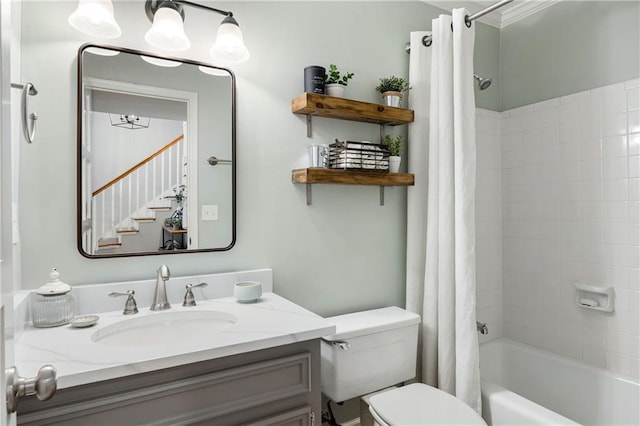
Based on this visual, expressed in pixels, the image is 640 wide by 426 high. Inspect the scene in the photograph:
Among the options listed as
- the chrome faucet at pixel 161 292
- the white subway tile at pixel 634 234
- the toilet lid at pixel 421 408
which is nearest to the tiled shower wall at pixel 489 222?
the white subway tile at pixel 634 234

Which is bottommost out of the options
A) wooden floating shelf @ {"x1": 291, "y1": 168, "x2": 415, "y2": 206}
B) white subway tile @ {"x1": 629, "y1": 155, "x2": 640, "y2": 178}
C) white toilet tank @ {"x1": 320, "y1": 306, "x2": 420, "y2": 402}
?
white toilet tank @ {"x1": 320, "y1": 306, "x2": 420, "y2": 402}

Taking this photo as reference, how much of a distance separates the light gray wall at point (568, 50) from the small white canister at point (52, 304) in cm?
267

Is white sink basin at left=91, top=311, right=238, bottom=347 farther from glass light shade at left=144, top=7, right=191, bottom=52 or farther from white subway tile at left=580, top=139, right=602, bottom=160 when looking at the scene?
white subway tile at left=580, top=139, right=602, bottom=160

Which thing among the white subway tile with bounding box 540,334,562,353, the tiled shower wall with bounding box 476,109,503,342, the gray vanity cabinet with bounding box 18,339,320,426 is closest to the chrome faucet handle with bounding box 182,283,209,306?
the gray vanity cabinet with bounding box 18,339,320,426

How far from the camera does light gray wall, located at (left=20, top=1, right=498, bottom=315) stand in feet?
4.57

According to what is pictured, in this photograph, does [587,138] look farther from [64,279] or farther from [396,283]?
[64,279]

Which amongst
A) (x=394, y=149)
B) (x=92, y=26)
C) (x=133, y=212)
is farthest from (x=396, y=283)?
(x=92, y=26)

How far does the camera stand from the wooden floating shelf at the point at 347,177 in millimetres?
1778

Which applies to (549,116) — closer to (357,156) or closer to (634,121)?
(634,121)

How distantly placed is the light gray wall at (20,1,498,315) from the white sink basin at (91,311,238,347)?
22 centimetres

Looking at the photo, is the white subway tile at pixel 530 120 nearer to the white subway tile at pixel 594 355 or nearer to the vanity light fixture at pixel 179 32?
the white subway tile at pixel 594 355

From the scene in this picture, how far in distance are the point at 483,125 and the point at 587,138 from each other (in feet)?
1.95

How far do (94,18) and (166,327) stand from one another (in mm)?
1101

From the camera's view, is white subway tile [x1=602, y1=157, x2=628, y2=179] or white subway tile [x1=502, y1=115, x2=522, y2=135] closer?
white subway tile [x1=602, y1=157, x2=628, y2=179]
